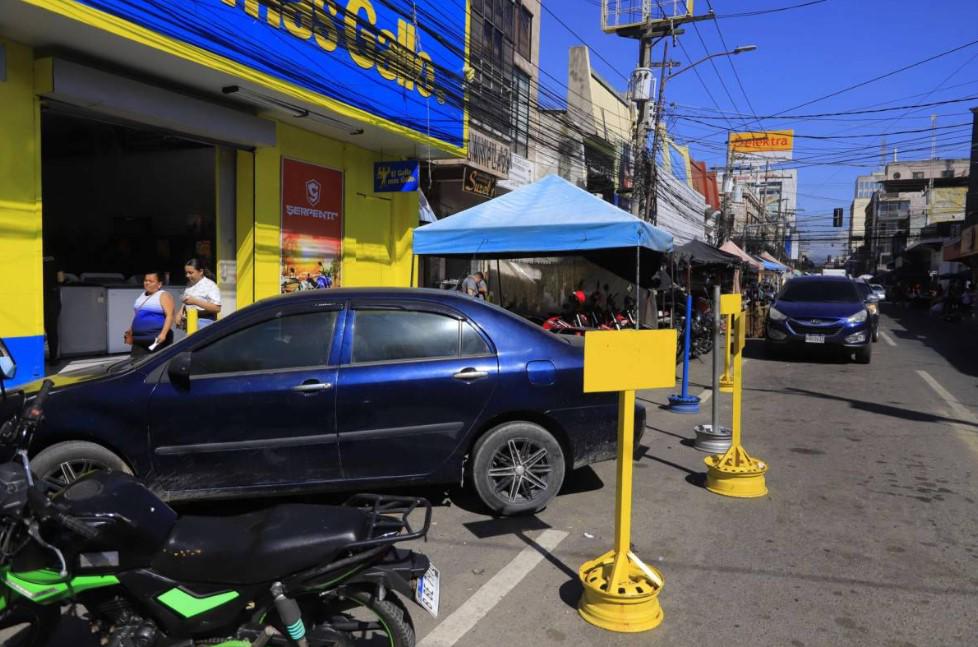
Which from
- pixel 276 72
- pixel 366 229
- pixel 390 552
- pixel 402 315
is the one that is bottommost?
pixel 390 552

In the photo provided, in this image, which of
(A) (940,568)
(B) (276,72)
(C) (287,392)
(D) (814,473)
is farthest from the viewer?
(B) (276,72)

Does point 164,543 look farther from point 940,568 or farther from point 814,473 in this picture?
point 814,473

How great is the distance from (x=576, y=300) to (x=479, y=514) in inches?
358

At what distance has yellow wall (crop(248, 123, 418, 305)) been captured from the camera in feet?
34.2

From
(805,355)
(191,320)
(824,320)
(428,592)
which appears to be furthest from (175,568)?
(805,355)

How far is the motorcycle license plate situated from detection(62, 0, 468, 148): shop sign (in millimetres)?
6493

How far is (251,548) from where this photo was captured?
2420mm

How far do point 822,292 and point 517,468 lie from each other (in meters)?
11.1

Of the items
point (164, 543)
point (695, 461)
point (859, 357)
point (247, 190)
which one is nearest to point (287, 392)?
point (164, 543)

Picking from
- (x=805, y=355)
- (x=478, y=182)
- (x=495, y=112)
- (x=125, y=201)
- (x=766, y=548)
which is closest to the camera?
(x=766, y=548)

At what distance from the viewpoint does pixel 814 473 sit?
578 centimetres

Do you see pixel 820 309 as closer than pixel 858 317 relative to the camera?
No

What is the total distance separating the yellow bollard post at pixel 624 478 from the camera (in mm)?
3232

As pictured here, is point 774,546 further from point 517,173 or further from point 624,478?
point 517,173
